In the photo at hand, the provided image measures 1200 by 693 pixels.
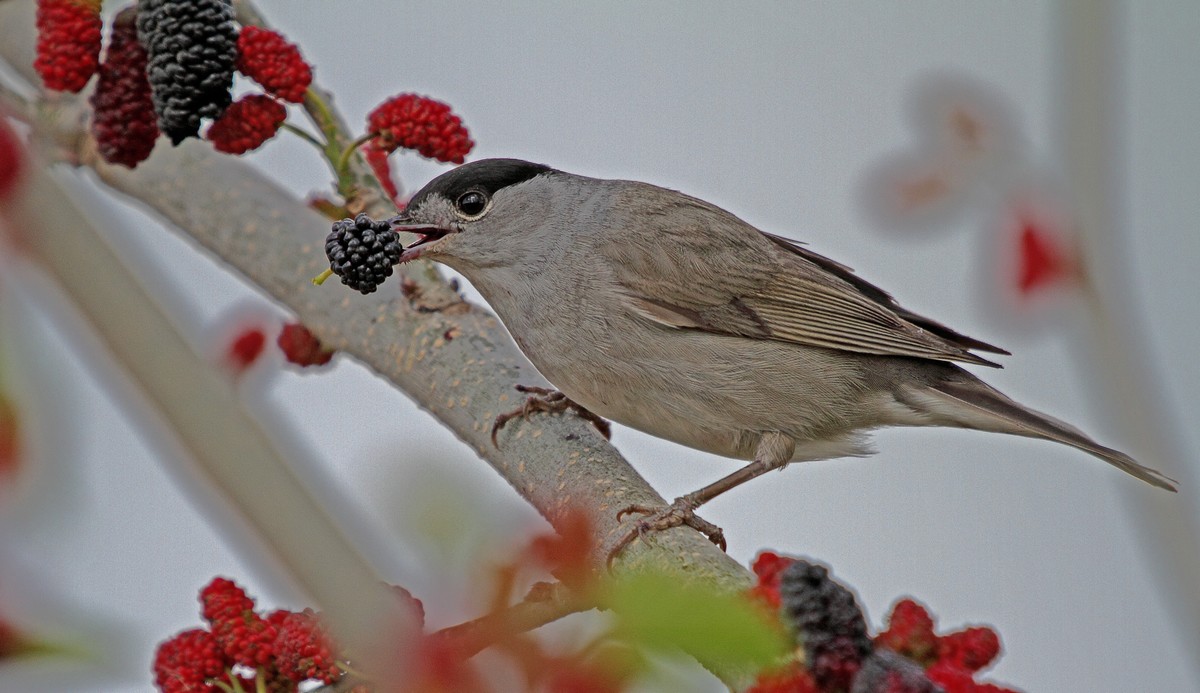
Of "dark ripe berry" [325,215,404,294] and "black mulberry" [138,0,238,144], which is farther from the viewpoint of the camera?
"black mulberry" [138,0,238,144]

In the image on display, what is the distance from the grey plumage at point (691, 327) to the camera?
9.57ft

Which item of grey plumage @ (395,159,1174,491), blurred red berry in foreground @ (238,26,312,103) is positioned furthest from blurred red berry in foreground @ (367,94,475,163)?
grey plumage @ (395,159,1174,491)

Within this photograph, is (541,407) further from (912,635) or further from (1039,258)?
(1039,258)

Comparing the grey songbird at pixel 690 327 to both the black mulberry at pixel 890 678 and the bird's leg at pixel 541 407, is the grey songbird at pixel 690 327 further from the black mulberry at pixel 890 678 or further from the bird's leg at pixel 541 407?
the black mulberry at pixel 890 678

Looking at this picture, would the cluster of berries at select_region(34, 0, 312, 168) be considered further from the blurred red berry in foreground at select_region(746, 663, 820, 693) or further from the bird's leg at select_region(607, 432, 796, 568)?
the blurred red berry in foreground at select_region(746, 663, 820, 693)

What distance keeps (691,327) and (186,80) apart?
1.31m

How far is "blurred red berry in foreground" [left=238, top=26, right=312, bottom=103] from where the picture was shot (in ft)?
8.27

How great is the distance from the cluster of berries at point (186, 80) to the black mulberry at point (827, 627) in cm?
164

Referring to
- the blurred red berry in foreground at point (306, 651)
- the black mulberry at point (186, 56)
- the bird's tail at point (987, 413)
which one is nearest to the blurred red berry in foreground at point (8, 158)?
the blurred red berry in foreground at point (306, 651)

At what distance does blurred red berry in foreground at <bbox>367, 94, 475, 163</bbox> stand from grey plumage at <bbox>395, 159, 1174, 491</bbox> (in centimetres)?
29

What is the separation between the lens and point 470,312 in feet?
9.86

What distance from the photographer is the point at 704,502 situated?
2662 mm

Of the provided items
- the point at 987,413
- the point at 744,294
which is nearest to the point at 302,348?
the point at 744,294

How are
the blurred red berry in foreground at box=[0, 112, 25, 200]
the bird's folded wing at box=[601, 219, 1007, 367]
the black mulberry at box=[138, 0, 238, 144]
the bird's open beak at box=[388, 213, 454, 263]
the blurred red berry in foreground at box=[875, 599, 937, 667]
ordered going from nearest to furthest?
the blurred red berry in foreground at box=[0, 112, 25, 200]
the blurred red berry in foreground at box=[875, 599, 937, 667]
the black mulberry at box=[138, 0, 238, 144]
the bird's open beak at box=[388, 213, 454, 263]
the bird's folded wing at box=[601, 219, 1007, 367]
